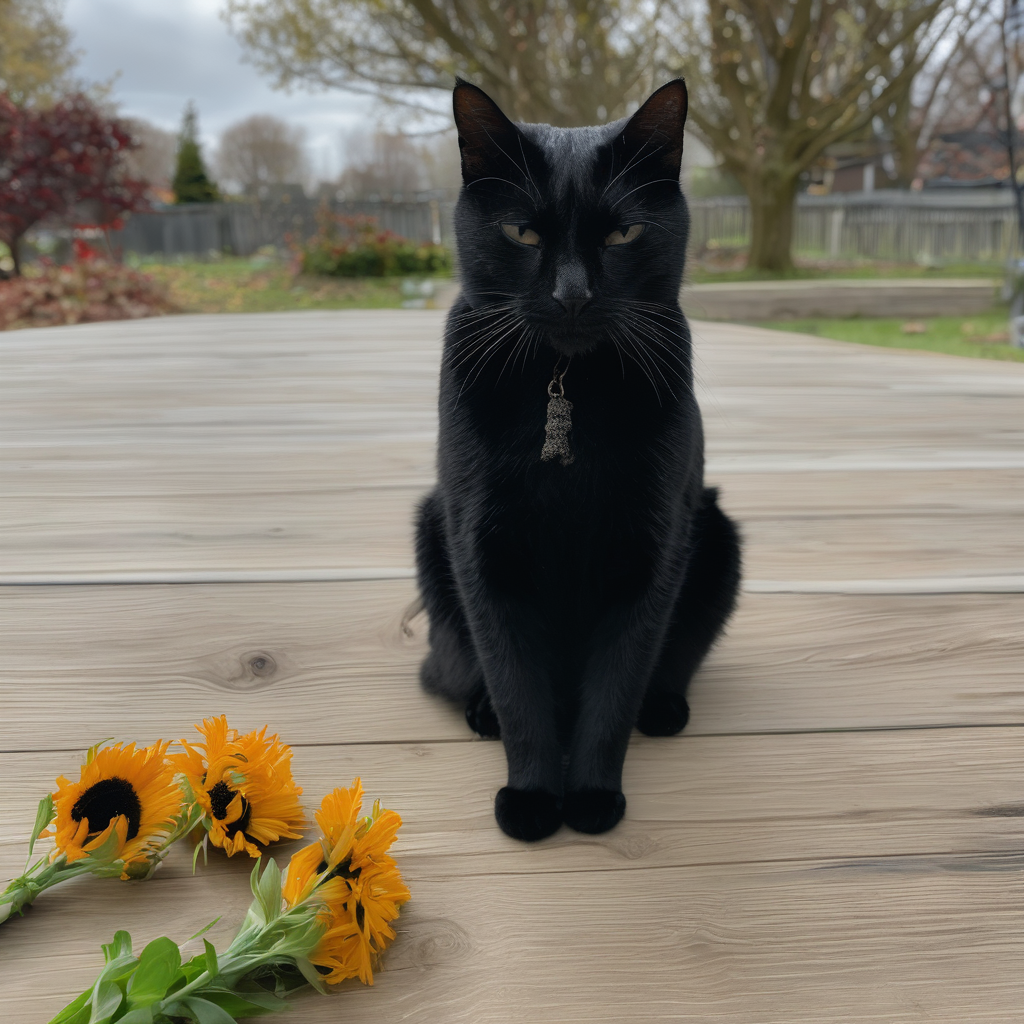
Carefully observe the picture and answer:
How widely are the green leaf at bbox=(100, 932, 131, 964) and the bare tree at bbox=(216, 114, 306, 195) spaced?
29.1 meters

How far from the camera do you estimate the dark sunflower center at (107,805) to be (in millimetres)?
769

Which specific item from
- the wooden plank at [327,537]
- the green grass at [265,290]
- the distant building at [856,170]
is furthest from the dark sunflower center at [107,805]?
the distant building at [856,170]

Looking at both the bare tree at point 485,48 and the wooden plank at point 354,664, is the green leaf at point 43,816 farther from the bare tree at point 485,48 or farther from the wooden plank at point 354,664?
the bare tree at point 485,48

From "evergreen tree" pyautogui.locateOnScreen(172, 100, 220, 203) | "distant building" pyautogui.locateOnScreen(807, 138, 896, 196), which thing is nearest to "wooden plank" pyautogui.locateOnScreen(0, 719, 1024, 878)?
"evergreen tree" pyautogui.locateOnScreen(172, 100, 220, 203)

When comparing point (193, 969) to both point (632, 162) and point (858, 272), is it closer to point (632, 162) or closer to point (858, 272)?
point (632, 162)

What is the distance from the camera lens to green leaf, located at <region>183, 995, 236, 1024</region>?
0.60m

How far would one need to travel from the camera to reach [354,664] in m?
1.25

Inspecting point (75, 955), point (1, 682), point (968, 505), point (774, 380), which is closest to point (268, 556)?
point (1, 682)

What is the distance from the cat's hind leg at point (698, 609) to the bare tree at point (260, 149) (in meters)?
28.6

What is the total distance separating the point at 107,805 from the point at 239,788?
0.37 ft

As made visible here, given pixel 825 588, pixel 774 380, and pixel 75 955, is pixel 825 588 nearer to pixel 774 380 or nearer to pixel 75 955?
pixel 75 955

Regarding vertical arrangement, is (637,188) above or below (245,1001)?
above

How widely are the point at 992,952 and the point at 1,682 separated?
1191 mm

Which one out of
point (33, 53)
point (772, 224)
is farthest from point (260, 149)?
point (772, 224)
